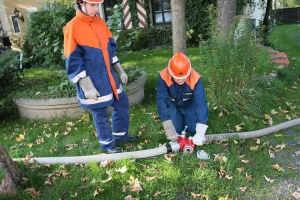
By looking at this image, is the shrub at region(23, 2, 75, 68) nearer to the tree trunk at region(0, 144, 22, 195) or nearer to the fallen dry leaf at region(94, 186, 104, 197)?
the tree trunk at region(0, 144, 22, 195)

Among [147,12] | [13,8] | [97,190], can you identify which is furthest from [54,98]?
[13,8]

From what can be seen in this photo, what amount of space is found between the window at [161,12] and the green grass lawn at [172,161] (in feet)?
34.8

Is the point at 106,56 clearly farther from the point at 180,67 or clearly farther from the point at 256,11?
the point at 256,11

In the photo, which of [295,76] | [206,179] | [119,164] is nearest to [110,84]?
[119,164]

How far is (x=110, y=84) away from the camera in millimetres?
3184

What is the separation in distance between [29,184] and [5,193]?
1.01ft

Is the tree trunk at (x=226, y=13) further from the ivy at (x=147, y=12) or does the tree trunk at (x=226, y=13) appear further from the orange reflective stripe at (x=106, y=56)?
the ivy at (x=147, y=12)

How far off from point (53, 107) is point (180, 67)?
281cm

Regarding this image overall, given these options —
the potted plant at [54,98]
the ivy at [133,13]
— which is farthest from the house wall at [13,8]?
the potted plant at [54,98]

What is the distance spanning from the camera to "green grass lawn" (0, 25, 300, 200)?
2.78 meters

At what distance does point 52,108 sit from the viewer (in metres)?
4.87

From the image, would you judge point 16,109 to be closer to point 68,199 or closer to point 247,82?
point 68,199

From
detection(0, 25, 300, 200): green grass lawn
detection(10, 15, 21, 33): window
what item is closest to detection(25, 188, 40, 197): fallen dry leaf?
detection(0, 25, 300, 200): green grass lawn

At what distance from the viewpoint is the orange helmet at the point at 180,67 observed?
2.95 meters
